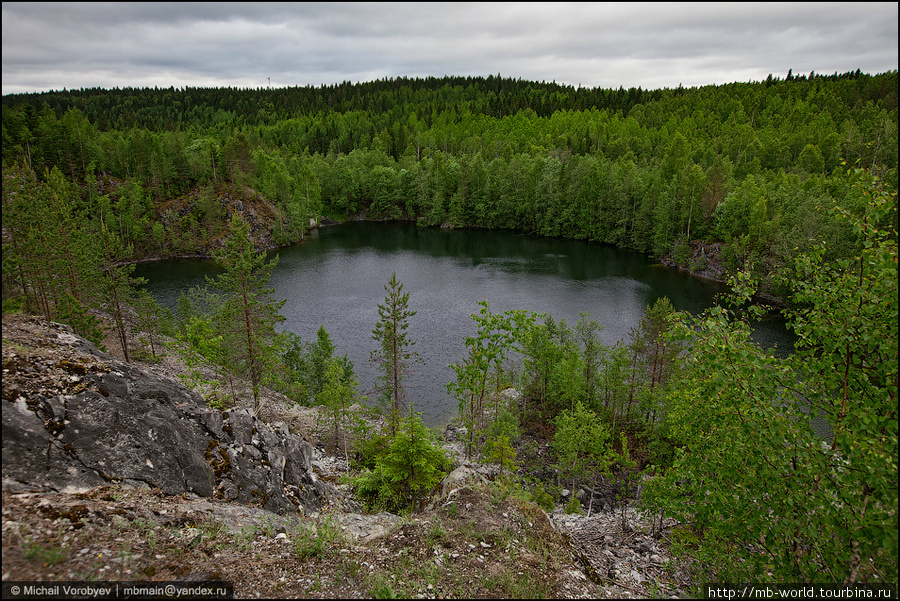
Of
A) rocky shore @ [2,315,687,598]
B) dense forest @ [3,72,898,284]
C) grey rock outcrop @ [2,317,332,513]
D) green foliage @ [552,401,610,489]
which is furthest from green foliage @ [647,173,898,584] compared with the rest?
dense forest @ [3,72,898,284]

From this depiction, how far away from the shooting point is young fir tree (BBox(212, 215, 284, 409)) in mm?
22312

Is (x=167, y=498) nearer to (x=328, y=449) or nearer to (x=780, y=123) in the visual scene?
(x=328, y=449)

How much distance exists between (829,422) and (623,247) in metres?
77.5

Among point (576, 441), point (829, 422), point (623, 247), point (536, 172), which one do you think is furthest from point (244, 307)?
point (536, 172)

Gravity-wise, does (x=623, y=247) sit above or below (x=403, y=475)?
above

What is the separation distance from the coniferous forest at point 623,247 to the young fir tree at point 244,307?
0.16 meters

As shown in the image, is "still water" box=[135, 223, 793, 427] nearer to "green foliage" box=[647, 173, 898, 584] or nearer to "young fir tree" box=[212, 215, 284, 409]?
"young fir tree" box=[212, 215, 284, 409]

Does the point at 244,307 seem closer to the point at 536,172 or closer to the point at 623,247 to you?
the point at 623,247

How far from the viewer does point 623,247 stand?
8081 centimetres


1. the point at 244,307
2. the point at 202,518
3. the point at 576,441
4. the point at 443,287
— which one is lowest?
the point at 576,441

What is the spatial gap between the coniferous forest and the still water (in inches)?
125

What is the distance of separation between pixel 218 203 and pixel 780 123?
420ft

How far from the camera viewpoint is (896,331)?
6.71 m

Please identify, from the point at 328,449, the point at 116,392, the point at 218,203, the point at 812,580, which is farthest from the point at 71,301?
the point at 218,203
